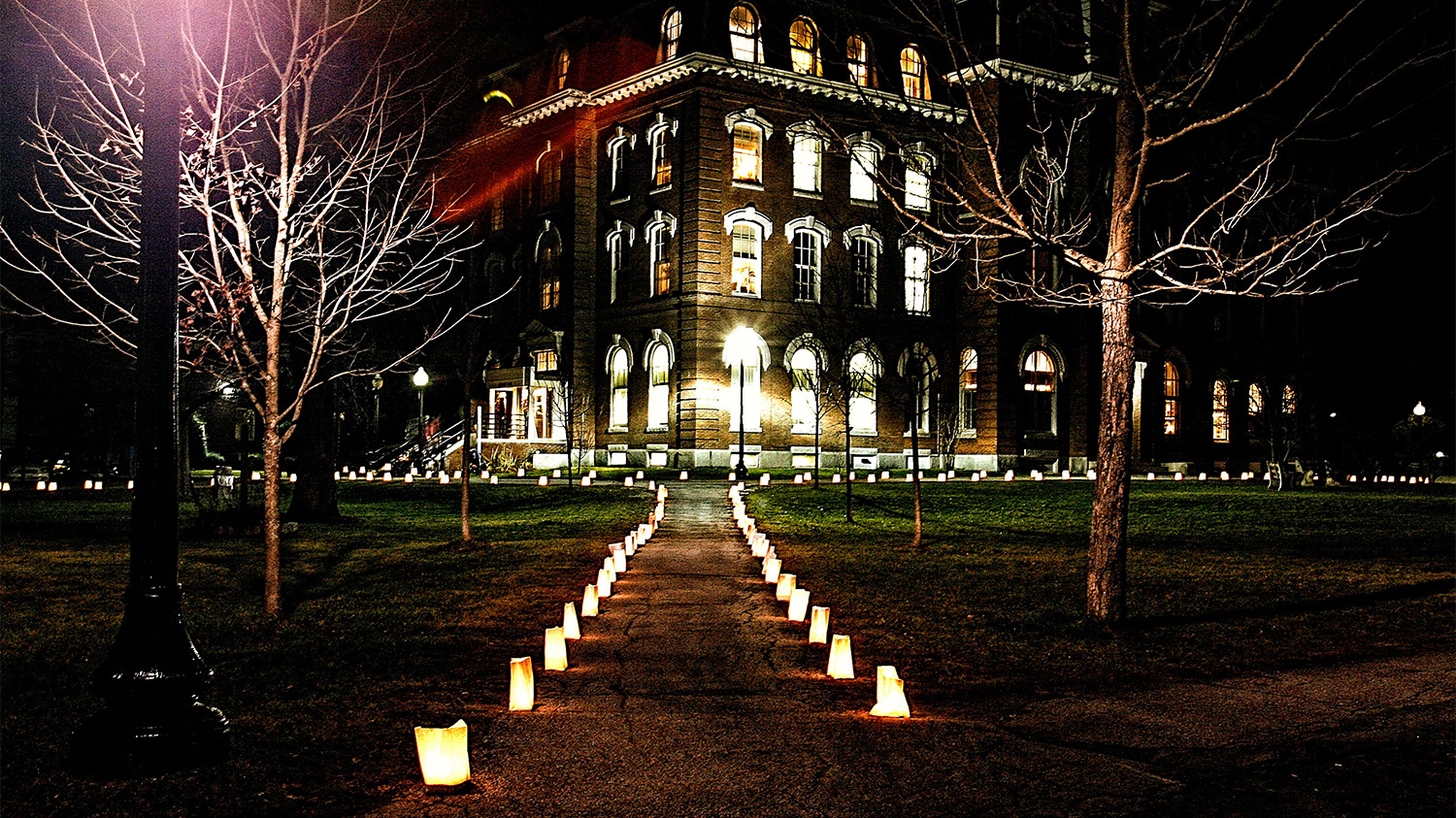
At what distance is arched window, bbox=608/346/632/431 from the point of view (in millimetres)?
42812

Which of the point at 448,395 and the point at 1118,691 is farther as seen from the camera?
the point at 448,395

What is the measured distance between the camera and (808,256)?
41750mm

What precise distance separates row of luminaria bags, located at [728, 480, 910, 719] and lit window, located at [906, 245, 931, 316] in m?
26.5

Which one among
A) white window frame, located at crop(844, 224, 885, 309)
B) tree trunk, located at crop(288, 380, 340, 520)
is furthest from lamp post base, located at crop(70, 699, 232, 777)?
white window frame, located at crop(844, 224, 885, 309)

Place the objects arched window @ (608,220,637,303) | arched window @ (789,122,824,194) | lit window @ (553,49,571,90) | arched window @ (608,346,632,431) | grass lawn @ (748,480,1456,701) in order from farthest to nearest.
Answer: lit window @ (553,49,571,90), arched window @ (608,346,632,431), arched window @ (608,220,637,303), arched window @ (789,122,824,194), grass lawn @ (748,480,1456,701)

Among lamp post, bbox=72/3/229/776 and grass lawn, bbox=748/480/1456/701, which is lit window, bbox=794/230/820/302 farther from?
lamp post, bbox=72/3/229/776

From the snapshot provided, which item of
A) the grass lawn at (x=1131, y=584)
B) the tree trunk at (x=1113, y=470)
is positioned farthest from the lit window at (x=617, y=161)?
the tree trunk at (x=1113, y=470)

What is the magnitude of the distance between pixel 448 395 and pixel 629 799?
50.9 metres

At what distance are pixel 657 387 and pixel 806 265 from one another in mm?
7341

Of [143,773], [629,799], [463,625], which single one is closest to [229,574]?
[463,625]

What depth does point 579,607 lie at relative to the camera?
1286cm

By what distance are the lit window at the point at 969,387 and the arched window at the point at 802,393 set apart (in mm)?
6770

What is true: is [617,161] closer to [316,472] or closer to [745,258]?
[745,258]

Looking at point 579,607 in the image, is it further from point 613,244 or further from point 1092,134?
point 1092,134
